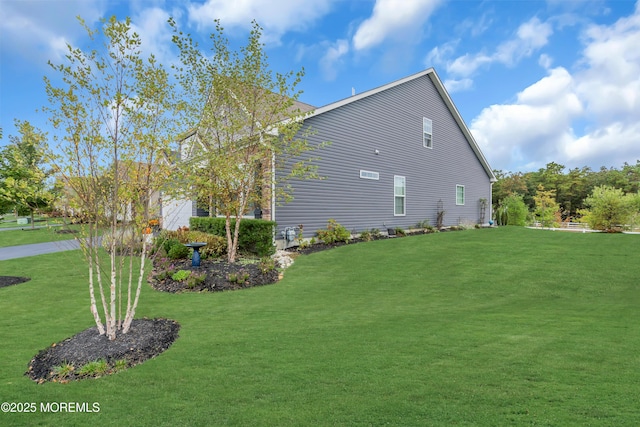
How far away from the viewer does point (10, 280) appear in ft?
27.7

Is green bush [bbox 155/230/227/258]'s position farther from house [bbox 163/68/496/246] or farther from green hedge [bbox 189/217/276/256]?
house [bbox 163/68/496/246]

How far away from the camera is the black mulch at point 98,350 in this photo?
3.61 meters

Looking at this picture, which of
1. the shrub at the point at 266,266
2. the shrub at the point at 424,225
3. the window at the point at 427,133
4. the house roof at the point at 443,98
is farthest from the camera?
the window at the point at 427,133

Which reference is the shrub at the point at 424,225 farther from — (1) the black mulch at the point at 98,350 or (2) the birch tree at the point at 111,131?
(2) the birch tree at the point at 111,131

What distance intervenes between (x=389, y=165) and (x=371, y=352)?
12800mm

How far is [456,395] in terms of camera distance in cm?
284

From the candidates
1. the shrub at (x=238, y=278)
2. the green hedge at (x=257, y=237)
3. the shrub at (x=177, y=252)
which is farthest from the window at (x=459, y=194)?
the shrub at (x=177, y=252)

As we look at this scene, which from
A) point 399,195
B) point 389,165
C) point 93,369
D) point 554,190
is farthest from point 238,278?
point 554,190

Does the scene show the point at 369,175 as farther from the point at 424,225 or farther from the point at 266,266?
the point at 266,266

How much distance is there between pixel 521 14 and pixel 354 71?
819 cm

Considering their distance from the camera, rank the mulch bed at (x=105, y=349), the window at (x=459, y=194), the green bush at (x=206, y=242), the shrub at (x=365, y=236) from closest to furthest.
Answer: the mulch bed at (x=105, y=349) → the green bush at (x=206, y=242) → the shrub at (x=365, y=236) → the window at (x=459, y=194)

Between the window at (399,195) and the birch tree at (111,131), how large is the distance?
42.7 ft

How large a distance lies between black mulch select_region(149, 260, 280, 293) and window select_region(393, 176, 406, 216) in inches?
353

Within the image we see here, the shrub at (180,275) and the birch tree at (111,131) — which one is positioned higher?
the birch tree at (111,131)
